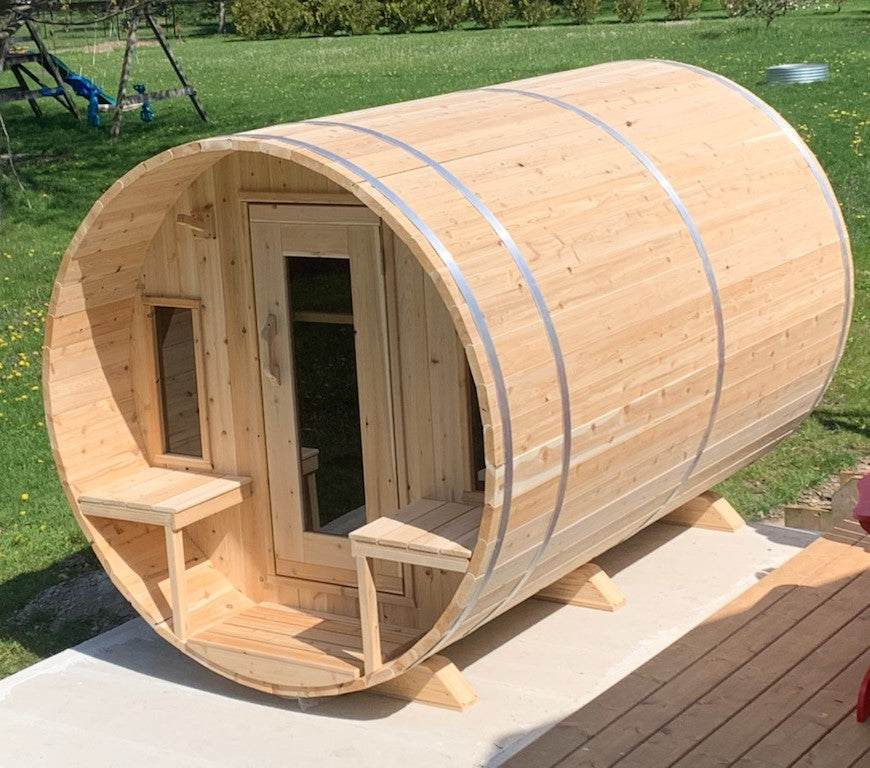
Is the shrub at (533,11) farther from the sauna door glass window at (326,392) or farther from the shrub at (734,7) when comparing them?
the sauna door glass window at (326,392)

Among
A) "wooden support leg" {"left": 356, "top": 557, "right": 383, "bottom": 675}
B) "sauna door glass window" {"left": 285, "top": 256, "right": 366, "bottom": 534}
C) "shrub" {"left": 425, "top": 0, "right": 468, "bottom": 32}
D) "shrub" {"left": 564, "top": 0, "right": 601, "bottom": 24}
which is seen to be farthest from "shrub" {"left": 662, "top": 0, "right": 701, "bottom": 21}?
"wooden support leg" {"left": 356, "top": 557, "right": 383, "bottom": 675}

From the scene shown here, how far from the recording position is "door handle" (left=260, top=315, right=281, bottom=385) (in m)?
Result: 6.99

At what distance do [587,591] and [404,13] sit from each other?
33991 millimetres

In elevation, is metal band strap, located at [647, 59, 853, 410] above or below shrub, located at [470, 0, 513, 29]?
above

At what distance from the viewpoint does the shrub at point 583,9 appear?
1528 inches

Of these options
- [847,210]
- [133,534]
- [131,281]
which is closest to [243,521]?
[133,534]

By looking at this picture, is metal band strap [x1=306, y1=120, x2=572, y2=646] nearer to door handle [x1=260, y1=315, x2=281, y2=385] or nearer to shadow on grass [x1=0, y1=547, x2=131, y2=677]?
door handle [x1=260, y1=315, x2=281, y2=385]

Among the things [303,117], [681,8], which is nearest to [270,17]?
[681,8]

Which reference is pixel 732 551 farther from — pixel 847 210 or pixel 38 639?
pixel 847 210

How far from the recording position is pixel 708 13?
3988cm

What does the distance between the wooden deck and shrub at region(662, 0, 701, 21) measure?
1256 inches

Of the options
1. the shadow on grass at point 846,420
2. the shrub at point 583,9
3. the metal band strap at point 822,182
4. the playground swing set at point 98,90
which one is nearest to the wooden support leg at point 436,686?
the metal band strap at point 822,182

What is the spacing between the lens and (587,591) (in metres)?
7.51

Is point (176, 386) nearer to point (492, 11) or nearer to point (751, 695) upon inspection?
point (751, 695)
